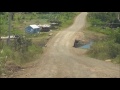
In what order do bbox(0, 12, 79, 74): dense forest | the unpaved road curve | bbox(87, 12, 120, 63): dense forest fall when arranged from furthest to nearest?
bbox(87, 12, 120, 63): dense forest
bbox(0, 12, 79, 74): dense forest
the unpaved road curve

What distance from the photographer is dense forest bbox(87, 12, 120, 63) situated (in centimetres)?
1388

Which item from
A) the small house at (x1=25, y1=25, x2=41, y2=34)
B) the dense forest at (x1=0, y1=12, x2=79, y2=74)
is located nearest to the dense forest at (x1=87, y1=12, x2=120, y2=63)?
the dense forest at (x1=0, y1=12, x2=79, y2=74)

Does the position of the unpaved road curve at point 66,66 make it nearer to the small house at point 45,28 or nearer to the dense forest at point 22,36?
the dense forest at point 22,36

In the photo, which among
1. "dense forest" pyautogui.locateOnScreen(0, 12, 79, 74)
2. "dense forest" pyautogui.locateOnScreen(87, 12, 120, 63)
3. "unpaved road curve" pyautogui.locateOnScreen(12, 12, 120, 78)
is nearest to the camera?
"unpaved road curve" pyautogui.locateOnScreen(12, 12, 120, 78)

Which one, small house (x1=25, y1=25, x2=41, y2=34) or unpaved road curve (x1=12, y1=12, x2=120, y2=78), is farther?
small house (x1=25, y1=25, x2=41, y2=34)

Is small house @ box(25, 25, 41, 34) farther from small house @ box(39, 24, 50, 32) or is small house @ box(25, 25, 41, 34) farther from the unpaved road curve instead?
the unpaved road curve

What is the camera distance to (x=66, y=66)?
12.1 meters

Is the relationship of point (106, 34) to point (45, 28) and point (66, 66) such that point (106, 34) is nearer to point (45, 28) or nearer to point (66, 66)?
point (45, 28)

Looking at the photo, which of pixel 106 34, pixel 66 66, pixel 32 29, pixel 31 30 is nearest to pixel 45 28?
pixel 32 29

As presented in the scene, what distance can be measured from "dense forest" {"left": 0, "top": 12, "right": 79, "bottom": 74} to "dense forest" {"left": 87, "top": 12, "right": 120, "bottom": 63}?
2.74 m

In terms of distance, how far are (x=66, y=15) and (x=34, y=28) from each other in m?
5.95

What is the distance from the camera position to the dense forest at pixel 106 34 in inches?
546

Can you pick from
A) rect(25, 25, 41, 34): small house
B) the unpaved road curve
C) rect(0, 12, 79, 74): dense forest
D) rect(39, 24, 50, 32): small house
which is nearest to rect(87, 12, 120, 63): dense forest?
the unpaved road curve

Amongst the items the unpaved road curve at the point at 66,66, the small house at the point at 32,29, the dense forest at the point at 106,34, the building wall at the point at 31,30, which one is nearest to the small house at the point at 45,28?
the small house at the point at 32,29
